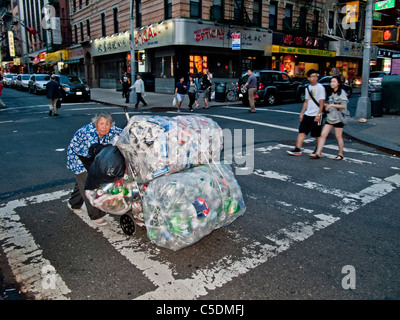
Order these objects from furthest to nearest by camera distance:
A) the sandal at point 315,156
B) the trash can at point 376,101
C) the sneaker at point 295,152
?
the trash can at point 376,101
the sneaker at point 295,152
the sandal at point 315,156

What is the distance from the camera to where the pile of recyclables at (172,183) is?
3293mm

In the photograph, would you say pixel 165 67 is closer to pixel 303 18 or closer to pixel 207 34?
pixel 207 34

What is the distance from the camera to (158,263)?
11.3 feet

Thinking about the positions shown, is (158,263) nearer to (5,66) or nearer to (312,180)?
(312,180)

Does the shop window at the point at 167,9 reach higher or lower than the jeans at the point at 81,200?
higher

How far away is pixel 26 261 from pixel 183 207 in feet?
5.77

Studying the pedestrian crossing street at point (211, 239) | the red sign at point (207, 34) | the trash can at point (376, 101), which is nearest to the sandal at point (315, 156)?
the pedestrian crossing street at point (211, 239)

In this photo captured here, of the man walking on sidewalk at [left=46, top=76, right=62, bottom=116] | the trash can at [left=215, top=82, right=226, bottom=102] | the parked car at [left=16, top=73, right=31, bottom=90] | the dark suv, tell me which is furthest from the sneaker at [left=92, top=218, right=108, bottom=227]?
the parked car at [left=16, top=73, right=31, bottom=90]

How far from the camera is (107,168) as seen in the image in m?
3.56

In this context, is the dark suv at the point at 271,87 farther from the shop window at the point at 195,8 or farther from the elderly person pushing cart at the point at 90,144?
the elderly person pushing cart at the point at 90,144

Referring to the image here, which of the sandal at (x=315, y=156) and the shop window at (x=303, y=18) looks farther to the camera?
the shop window at (x=303, y=18)

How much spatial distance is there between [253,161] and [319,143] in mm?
1646

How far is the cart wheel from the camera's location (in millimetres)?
3961

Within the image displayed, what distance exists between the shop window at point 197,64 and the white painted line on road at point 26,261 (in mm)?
21189
